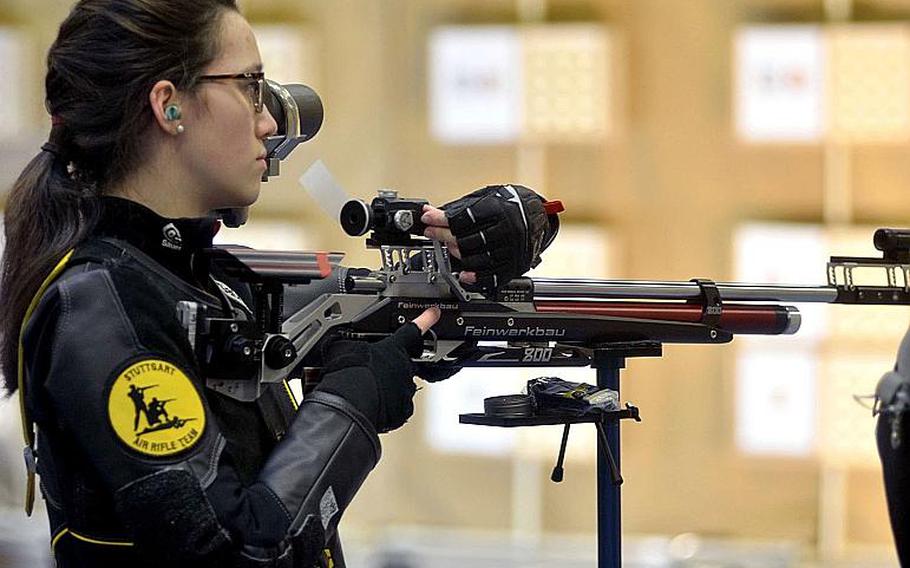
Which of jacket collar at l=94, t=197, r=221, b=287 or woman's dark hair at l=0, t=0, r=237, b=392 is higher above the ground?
woman's dark hair at l=0, t=0, r=237, b=392

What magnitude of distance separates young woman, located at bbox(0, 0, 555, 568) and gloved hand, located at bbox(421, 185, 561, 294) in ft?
0.54

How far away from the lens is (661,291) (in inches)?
75.5

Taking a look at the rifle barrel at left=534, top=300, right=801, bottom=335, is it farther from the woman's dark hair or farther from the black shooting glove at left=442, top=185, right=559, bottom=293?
the woman's dark hair

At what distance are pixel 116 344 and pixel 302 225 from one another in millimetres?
2441

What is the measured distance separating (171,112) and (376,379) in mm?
358

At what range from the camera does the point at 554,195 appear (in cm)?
355

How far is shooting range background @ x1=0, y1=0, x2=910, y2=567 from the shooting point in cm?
339

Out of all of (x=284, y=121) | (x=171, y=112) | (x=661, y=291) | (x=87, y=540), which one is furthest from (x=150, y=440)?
(x=661, y=291)

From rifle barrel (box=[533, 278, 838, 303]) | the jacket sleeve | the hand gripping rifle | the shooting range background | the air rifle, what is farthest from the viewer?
the shooting range background

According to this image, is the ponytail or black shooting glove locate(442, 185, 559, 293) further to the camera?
black shooting glove locate(442, 185, 559, 293)

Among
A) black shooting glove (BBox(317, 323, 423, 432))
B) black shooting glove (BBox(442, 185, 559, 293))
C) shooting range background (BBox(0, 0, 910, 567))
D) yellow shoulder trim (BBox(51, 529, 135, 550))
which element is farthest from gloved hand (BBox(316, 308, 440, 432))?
shooting range background (BBox(0, 0, 910, 567))

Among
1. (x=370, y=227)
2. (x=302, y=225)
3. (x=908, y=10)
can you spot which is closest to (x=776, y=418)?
(x=908, y=10)

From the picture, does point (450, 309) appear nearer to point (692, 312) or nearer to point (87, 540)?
point (692, 312)

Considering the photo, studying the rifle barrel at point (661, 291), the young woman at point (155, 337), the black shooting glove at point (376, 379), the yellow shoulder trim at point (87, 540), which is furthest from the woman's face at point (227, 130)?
the rifle barrel at point (661, 291)
